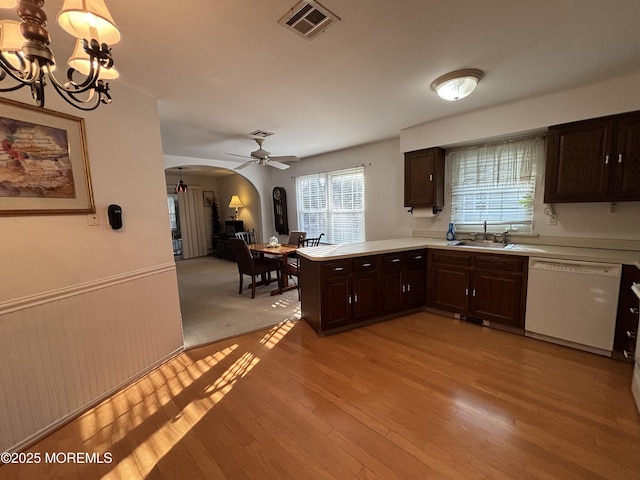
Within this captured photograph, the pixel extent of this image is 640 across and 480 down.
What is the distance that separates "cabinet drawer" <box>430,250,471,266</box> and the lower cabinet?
0.46ft

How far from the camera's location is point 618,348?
230cm

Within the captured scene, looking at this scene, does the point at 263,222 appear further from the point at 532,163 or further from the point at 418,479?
the point at 418,479

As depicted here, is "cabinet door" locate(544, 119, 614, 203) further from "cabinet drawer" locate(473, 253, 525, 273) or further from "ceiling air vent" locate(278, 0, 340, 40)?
"ceiling air vent" locate(278, 0, 340, 40)

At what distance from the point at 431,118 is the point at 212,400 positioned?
3.74 meters

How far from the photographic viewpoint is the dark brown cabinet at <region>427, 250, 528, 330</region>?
9.04 feet

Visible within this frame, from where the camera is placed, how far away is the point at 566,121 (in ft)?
8.36

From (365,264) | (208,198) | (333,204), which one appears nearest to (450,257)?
(365,264)

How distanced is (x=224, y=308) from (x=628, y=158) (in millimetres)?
4681

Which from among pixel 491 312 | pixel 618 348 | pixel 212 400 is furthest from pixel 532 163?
pixel 212 400

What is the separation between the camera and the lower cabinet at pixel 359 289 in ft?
9.39

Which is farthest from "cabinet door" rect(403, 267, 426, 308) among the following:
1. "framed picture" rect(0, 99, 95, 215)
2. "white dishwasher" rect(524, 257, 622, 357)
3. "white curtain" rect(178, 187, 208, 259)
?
"white curtain" rect(178, 187, 208, 259)

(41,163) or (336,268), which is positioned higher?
(41,163)

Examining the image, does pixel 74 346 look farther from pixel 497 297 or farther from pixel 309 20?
pixel 497 297

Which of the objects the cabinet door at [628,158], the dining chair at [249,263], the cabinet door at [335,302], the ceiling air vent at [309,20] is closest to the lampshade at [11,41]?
the ceiling air vent at [309,20]
